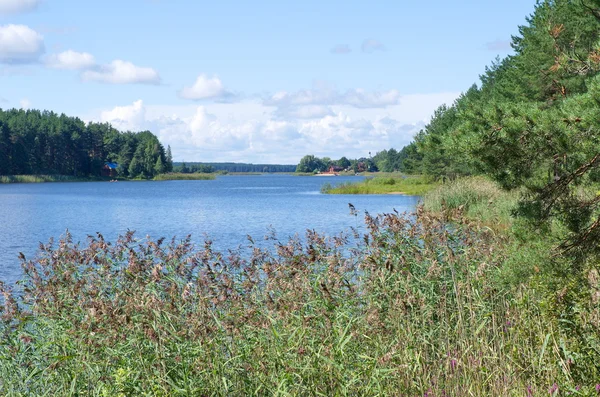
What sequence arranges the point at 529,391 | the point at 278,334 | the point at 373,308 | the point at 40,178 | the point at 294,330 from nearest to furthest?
the point at 529,391 < the point at 278,334 < the point at 294,330 < the point at 373,308 < the point at 40,178

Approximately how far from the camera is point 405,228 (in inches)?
308

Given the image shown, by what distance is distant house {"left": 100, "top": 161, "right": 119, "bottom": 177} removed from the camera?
12825 centimetres

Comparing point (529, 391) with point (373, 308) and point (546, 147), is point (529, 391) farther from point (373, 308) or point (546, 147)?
point (546, 147)

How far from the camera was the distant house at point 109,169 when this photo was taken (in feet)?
421

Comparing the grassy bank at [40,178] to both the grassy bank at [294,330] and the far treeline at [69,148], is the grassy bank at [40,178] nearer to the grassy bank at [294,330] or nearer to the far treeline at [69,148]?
the far treeline at [69,148]

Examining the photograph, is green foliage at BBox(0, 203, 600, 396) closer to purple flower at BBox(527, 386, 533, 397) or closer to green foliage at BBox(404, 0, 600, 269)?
purple flower at BBox(527, 386, 533, 397)

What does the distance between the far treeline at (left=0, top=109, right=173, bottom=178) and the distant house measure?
584 millimetres

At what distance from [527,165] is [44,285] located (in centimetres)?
515

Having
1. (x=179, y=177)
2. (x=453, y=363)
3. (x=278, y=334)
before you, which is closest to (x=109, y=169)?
(x=179, y=177)

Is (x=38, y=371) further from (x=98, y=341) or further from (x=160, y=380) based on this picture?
(x=160, y=380)

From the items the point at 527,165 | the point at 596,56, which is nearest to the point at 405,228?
the point at 527,165

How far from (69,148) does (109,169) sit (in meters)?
11.1

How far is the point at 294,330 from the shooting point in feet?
17.3

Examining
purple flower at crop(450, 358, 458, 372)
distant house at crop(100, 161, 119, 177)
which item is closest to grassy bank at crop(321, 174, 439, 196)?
purple flower at crop(450, 358, 458, 372)
